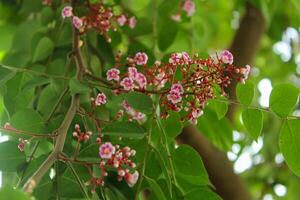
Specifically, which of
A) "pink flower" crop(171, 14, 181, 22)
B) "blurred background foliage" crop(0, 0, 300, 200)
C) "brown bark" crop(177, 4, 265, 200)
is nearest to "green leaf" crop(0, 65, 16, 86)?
"blurred background foliage" crop(0, 0, 300, 200)

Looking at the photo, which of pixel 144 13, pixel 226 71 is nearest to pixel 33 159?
pixel 226 71

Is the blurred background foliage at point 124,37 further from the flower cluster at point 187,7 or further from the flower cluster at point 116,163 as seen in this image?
the flower cluster at point 116,163

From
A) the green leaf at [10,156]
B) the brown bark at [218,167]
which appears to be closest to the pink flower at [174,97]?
the green leaf at [10,156]

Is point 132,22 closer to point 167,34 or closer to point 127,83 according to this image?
point 167,34

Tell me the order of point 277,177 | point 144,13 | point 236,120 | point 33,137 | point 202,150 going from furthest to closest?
point 277,177, point 236,120, point 202,150, point 144,13, point 33,137

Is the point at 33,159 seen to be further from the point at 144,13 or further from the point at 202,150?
the point at 202,150
